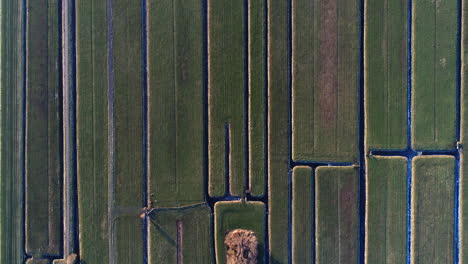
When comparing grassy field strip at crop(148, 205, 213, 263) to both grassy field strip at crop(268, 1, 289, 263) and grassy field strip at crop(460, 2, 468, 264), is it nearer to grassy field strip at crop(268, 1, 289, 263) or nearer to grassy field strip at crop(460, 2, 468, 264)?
grassy field strip at crop(268, 1, 289, 263)

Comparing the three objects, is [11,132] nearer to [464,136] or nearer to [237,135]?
[237,135]

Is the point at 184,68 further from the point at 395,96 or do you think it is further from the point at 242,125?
the point at 395,96

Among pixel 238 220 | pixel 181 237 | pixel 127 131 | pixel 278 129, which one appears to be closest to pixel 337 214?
pixel 238 220

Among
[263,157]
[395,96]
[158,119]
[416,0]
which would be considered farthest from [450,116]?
[158,119]

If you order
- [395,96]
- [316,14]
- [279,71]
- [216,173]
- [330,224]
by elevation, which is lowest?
[330,224]

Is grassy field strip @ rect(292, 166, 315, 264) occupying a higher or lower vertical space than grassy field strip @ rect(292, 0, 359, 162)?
lower

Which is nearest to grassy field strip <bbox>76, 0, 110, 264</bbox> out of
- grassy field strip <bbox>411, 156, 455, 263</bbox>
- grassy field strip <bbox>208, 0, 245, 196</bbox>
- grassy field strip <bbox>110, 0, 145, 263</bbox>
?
grassy field strip <bbox>110, 0, 145, 263</bbox>
